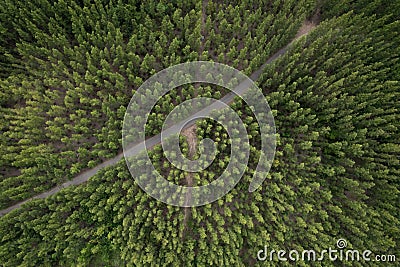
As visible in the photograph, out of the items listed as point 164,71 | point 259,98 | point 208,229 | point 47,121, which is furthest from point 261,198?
point 47,121

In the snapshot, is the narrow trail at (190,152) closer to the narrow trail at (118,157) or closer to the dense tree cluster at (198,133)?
the dense tree cluster at (198,133)

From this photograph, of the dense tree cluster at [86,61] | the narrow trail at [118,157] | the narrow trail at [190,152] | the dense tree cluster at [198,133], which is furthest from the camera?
the narrow trail at [118,157]

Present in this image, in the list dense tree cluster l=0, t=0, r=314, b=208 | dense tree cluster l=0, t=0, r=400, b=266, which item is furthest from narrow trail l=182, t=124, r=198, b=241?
dense tree cluster l=0, t=0, r=314, b=208

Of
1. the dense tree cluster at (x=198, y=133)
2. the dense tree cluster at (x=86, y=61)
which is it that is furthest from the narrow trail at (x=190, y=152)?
the dense tree cluster at (x=86, y=61)

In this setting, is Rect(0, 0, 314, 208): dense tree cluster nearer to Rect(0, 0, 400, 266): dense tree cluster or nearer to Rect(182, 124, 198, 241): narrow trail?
Rect(0, 0, 400, 266): dense tree cluster

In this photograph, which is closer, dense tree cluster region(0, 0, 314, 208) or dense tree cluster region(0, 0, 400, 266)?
dense tree cluster region(0, 0, 400, 266)

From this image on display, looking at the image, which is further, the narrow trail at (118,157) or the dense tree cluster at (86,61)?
the narrow trail at (118,157)

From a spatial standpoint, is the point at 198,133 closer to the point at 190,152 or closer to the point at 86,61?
the point at 190,152

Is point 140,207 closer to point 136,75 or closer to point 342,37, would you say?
point 136,75

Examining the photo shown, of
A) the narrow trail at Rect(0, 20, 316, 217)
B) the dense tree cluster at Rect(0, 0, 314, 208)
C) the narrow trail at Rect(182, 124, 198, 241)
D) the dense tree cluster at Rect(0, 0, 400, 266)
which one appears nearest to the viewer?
the dense tree cluster at Rect(0, 0, 400, 266)

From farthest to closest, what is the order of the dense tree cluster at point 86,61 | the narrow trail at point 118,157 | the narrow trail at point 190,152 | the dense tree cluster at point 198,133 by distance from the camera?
the narrow trail at point 118,157, the dense tree cluster at point 86,61, the narrow trail at point 190,152, the dense tree cluster at point 198,133

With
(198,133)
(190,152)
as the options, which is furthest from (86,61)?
(190,152)
